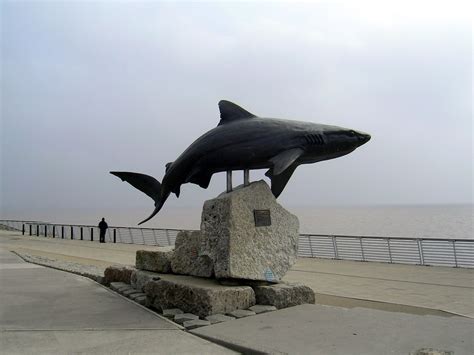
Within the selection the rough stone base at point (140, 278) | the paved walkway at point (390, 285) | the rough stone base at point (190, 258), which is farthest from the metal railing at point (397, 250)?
the rough stone base at point (190, 258)

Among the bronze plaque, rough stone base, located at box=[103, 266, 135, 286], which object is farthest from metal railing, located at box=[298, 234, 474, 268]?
rough stone base, located at box=[103, 266, 135, 286]

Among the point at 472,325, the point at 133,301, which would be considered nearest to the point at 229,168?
the point at 133,301

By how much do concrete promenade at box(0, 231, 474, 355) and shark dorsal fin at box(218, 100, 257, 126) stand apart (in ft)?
10.9

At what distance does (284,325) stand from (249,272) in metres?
1.50

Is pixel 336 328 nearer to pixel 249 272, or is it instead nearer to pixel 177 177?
pixel 249 272

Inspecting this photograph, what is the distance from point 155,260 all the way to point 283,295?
298cm

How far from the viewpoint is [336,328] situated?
5.34 m

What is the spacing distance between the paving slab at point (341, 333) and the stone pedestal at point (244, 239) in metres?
0.98

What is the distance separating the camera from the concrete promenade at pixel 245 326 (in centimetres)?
466

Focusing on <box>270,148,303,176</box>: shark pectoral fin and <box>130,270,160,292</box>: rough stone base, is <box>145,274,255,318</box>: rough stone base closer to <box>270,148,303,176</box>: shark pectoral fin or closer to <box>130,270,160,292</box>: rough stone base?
<box>130,270,160,292</box>: rough stone base

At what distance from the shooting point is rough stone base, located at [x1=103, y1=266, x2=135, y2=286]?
904 centimetres

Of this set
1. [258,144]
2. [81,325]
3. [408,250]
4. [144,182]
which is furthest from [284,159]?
[408,250]

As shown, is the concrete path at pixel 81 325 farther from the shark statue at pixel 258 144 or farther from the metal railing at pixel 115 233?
the metal railing at pixel 115 233

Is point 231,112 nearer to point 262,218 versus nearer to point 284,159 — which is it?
point 284,159
